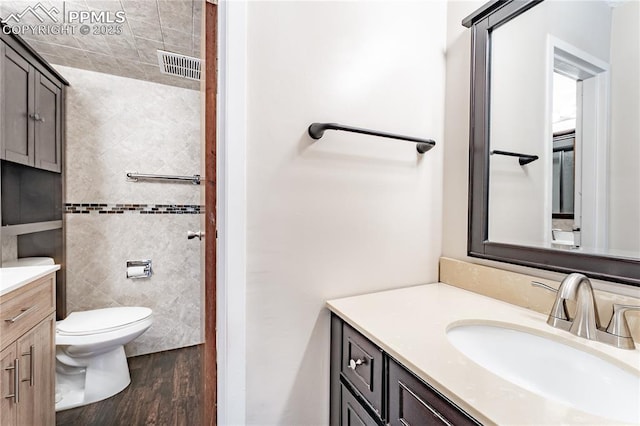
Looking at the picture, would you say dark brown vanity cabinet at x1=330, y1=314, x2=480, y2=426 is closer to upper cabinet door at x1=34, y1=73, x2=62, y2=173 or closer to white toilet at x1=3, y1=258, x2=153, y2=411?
white toilet at x1=3, y1=258, x2=153, y2=411

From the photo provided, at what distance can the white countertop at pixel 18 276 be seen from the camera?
1.02m

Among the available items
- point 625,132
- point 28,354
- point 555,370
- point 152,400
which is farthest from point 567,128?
point 152,400

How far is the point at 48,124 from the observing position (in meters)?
1.78

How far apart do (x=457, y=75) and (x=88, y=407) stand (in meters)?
2.54

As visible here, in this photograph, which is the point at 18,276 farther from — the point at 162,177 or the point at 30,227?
the point at 162,177

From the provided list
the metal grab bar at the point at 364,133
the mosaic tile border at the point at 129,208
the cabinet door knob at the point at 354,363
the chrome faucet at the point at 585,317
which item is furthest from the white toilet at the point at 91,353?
the chrome faucet at the point at 585,317

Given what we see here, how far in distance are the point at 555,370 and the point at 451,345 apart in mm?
265

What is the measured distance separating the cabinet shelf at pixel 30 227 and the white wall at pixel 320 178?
65.1 inches

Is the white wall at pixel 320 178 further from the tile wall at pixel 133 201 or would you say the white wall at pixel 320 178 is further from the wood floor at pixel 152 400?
the tile wall at pixel 133 201

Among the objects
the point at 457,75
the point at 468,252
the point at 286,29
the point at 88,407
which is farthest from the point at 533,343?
the point at 88,407

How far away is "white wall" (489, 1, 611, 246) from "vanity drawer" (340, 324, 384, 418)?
0.60 m

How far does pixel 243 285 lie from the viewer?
0.81 meters

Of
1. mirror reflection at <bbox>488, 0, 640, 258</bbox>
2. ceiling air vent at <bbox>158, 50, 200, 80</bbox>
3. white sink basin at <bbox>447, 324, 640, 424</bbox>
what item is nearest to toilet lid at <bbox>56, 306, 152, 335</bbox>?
ceiling air vent at <bbox>158, 50, 200, 80</bbox>

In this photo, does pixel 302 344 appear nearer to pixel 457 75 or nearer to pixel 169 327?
pixel 457 75
